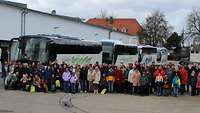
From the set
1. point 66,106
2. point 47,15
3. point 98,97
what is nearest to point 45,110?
point 66,106

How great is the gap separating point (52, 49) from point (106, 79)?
4.25 m

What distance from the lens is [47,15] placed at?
54.1 meters

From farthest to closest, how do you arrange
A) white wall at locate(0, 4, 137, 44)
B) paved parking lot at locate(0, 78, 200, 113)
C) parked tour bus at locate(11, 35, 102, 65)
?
white wall at locate(0, 4, 137, 44) → parked tour bus at locate(11, 35, 102, 65) → paved parking lot at locate(0, 78, 200, 113)

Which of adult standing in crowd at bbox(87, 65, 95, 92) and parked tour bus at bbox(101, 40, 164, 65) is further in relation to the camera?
parked tour bus at bbox(101, 40, 164, 65)

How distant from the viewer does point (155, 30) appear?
10438cm

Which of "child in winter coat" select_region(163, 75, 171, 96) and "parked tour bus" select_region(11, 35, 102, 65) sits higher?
"parked tour bus" select_region(11, 35, 102, 65)

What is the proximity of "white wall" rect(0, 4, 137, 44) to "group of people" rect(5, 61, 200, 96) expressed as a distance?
19.3 meters

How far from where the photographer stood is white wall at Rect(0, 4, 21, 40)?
46719 millimetres

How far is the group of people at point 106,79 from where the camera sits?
2719cm

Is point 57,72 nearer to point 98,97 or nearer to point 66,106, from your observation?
point 98,97

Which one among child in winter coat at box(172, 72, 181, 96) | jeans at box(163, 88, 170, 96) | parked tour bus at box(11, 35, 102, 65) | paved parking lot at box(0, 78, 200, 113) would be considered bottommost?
paved parking lot at box(0, 78, 200, 113)

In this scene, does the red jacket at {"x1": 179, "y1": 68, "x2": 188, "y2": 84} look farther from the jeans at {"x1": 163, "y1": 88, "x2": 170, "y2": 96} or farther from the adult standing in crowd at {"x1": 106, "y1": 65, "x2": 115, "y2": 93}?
the adult standing in crowd at {"x1": 106, "y1": 65, "x2": 115, "y2": 93}

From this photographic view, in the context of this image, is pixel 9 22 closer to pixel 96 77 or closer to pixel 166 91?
pixel 96 77

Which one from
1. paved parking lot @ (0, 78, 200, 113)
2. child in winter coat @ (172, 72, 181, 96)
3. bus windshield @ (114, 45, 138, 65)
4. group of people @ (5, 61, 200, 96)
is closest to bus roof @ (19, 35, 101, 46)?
group of people @ (5, 61, 200, 96)
